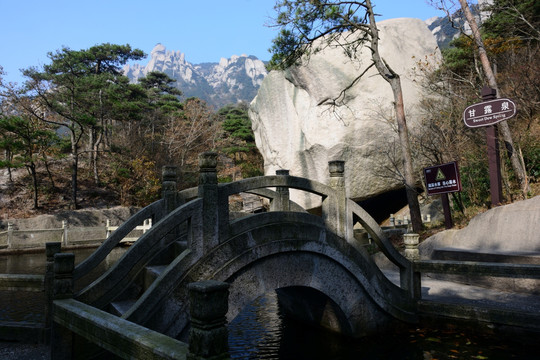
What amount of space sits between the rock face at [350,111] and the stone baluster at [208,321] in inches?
722

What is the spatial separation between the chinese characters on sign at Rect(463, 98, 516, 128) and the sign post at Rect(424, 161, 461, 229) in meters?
1.52

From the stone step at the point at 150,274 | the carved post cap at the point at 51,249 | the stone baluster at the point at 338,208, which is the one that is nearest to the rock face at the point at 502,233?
the stone baluster at the point at 338,208

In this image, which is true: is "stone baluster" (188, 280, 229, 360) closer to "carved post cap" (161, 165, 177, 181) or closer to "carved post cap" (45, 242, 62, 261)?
"carved post cap" (45, 242, 62, 261)

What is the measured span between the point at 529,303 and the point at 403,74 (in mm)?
17276

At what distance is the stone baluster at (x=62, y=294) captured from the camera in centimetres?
441

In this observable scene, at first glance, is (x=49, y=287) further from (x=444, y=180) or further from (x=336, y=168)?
(x=444, y=180)

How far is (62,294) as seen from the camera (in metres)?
4.52

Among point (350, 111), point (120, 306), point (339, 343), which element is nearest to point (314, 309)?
point (339, 343)

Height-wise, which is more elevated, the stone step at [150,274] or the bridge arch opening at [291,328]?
the stone step at [150,274]

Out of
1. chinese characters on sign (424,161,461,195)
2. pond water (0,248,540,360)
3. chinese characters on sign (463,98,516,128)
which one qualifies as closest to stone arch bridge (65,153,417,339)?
pond water (0,248,540,360)

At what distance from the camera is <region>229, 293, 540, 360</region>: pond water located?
19.3 ft

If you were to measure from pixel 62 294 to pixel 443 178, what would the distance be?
11269mm

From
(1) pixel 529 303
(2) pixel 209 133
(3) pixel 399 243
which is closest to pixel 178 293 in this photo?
(1) pixel 529 303

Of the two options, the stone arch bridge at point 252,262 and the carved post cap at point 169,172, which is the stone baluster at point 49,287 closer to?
the stone arch bridge at point 252,262
